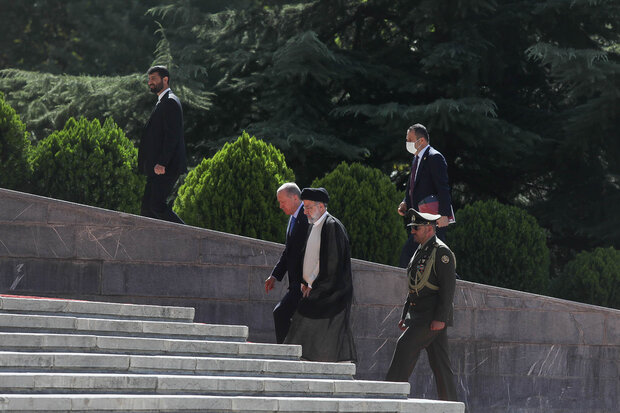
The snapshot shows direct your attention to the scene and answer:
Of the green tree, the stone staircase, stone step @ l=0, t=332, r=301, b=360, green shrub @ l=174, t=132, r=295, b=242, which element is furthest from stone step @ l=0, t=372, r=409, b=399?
the green tree

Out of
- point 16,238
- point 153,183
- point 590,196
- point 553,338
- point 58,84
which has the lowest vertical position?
point 553,338

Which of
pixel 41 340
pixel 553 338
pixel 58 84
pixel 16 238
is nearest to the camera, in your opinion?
pixel 41 340

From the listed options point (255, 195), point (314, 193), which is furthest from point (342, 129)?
point (314, 193)

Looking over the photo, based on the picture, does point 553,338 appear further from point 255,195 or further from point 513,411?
point 255,195

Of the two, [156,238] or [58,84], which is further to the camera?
[58,84]

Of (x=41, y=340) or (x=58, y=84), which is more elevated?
(x=58, y=84)

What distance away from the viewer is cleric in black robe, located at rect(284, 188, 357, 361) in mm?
8148

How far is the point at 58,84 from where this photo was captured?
18.0 metres

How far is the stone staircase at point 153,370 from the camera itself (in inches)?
239

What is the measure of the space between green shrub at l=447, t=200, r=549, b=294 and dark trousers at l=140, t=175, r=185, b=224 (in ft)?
14.2

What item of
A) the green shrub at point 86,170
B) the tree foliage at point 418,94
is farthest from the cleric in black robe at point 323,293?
the tree foliage at point 418,94

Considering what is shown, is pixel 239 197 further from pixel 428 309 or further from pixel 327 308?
pixel 428 309

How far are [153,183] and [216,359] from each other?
11.2ft

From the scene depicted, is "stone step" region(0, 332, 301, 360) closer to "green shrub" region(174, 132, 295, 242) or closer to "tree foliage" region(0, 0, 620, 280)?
"green shrub" region(174, 132, 295, 242)
